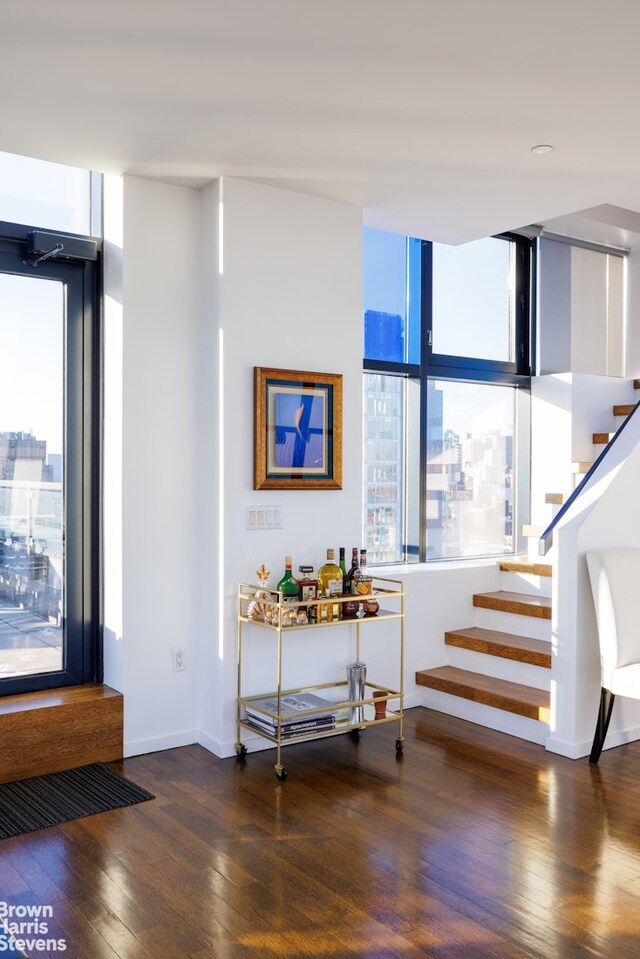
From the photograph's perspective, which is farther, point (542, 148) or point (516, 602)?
point (516, 602)

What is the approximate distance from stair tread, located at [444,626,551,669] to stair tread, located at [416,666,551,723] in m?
0.13

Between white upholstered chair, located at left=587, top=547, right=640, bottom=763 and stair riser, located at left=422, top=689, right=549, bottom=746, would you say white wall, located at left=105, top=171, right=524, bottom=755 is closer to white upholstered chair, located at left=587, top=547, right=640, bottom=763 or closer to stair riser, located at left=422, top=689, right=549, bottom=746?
stair riser, located at left=422, top=689, right=549, bottom=746

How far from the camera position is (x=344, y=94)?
2793mm

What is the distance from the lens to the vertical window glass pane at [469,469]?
16.9 feet

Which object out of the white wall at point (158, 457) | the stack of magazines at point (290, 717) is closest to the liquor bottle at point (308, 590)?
the stack of magazines at point (290, 717)

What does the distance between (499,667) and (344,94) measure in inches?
112

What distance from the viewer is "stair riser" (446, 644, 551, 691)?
4.10 m

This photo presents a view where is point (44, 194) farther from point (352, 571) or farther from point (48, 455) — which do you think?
point (352, 571)

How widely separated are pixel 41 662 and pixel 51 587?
0.34 meters

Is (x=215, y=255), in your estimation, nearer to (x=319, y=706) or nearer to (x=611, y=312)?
(x=319, y=706)

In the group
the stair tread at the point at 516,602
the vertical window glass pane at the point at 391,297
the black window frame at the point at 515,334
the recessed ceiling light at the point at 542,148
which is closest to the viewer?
the recessed ceiling light at the point at 542,148

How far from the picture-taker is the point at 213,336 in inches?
147

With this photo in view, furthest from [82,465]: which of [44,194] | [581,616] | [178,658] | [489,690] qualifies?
[581,616]

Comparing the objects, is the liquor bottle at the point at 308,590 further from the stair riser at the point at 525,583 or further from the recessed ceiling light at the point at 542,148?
the recessed ceiling light at the point at 542,148
